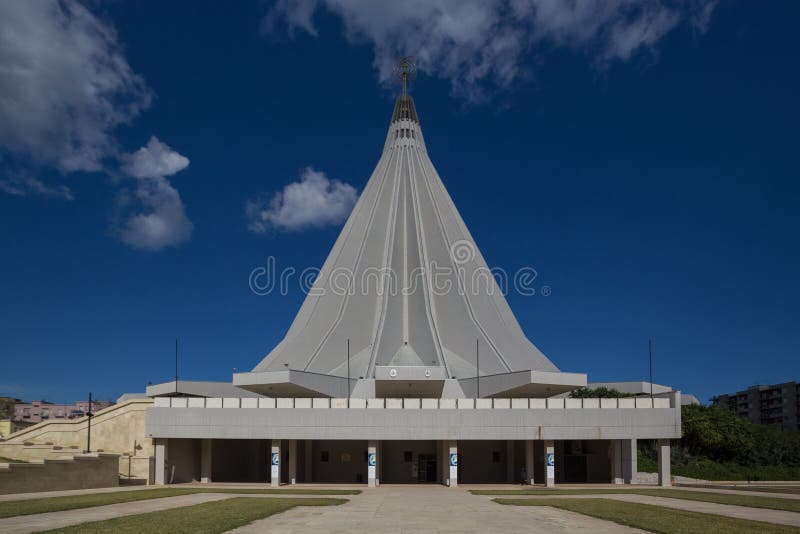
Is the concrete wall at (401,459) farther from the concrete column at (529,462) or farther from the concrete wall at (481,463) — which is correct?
the concrete column at (529,462)

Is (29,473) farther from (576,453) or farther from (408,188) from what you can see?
(408,188)

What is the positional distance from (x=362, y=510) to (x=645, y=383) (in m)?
40.6

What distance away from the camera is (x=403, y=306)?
53.0 m

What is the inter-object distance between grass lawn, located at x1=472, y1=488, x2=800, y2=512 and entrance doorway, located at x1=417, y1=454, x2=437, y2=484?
27.8 ft

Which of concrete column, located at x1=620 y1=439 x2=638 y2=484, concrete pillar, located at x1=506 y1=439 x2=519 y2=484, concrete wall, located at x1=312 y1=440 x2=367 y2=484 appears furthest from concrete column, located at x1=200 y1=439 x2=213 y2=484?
concrete column, located at x1=620 y1=439 x2=638 y2=484

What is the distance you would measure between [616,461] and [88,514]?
25413mm

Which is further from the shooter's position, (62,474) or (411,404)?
(411,404)

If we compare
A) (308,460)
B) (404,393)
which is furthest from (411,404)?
(404,393)

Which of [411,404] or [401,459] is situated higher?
[411,404]

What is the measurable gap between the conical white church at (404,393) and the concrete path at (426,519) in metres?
9.25

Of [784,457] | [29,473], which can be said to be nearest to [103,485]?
[29,473]

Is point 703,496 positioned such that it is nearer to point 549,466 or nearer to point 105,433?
point 549,466

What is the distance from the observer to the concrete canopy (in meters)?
45.6

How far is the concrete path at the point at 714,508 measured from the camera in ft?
61.7
